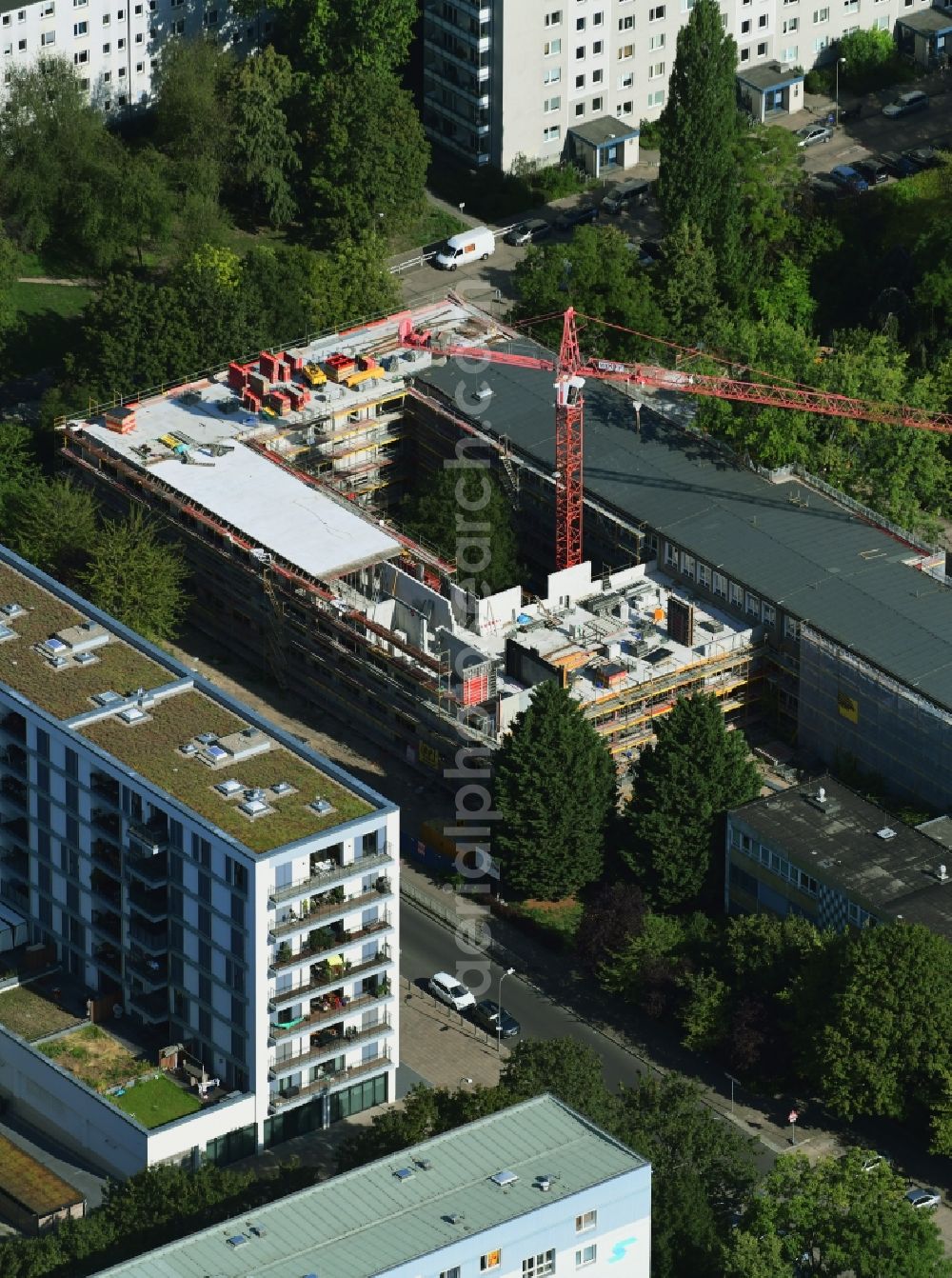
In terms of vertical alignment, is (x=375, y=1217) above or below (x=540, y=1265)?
above

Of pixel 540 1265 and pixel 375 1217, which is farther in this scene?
pixel 540 1265

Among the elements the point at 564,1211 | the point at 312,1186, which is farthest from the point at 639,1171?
the point at 312,1186

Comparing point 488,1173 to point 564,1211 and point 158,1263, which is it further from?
point 158,1263

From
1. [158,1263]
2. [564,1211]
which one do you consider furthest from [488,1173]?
[158,1263]
